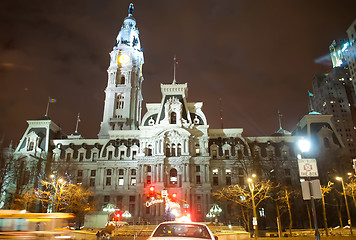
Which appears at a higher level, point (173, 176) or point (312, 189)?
point (173, 176)

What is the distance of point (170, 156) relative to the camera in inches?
2259

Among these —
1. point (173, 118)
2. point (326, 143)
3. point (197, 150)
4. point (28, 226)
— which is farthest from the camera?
point (173, 118)

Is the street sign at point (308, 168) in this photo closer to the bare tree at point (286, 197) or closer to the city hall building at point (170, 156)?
the bare tree at point (286, 197)

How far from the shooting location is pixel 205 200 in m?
54.0

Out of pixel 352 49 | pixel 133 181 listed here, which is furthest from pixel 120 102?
pixel 352 49

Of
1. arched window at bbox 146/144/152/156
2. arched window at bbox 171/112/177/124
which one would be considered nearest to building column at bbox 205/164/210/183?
arched window at bbox 171/112/177/124

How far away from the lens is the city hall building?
5453cm

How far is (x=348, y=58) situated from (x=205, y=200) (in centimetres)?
9908

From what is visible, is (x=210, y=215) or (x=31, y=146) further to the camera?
(x=31, y=146)

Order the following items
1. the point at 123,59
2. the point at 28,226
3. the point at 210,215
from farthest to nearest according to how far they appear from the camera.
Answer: the point at 123,59
the point at 210,215
the point at 28,226

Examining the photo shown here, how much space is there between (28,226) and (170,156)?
45.5 m

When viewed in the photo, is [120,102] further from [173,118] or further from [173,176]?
[173,176]

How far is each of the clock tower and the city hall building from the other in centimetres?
1131

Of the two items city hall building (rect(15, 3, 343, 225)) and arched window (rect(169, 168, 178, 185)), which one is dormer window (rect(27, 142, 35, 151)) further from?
arched window (rect(169, 168, 178, 185))
